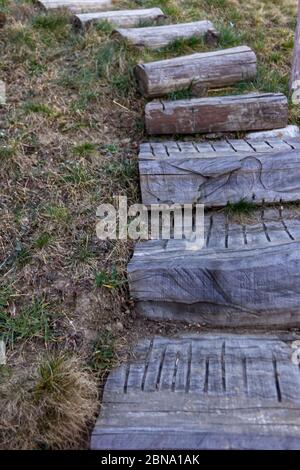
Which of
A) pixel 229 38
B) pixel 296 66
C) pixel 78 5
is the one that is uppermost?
pixel 78 5

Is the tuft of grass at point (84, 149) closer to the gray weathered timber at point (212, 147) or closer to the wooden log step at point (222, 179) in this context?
the gray weathered timber at point (212, 147)

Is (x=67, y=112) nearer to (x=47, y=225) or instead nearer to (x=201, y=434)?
(x=47, y=225)

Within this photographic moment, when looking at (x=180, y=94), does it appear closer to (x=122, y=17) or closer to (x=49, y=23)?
(x=122, y=17)

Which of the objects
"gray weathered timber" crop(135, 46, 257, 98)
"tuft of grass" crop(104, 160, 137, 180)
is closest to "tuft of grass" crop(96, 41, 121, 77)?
"gray weathered timber" crop(135, 46, 257, 98)

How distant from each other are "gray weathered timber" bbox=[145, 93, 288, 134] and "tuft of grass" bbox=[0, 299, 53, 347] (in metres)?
A: 1.63

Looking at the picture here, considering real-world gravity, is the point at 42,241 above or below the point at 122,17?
below

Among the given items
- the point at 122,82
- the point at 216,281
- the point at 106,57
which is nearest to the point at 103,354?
the point at 216,281

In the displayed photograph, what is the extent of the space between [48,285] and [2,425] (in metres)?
0.84

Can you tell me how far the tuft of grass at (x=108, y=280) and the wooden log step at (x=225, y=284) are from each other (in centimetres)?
9

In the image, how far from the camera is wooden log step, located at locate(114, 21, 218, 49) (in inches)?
179

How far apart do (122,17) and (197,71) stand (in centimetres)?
127

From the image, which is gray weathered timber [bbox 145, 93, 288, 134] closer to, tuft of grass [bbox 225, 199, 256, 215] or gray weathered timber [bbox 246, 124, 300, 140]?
gray weathered timber [bbox 246, 124, 300, 140]

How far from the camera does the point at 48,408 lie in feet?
7.34

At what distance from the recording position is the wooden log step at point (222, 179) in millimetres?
3334
